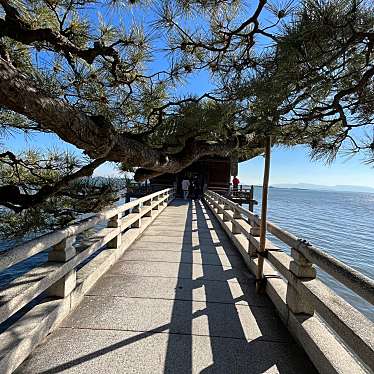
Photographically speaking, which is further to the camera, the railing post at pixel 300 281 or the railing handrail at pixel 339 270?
the railing post at pixel 300 281

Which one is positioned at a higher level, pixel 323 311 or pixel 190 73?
pixel 190 73

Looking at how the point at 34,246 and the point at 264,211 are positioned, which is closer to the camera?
the point at 34,246

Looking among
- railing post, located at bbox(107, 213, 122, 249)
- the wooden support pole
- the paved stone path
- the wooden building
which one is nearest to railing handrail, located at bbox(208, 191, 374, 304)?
the wooden support pole

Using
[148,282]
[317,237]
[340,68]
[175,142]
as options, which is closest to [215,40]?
[340,68]

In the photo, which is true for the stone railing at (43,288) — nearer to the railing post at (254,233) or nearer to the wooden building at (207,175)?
the railing post at (254,233)

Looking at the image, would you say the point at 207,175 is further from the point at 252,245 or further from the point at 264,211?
the point at 264,211

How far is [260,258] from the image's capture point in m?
3.33

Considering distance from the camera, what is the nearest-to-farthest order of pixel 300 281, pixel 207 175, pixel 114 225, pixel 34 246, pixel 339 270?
pixel 339 270
pixel 34 246
pixel 300 281
pixel 114 225
pixel 207 175

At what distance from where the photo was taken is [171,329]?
2.46 m

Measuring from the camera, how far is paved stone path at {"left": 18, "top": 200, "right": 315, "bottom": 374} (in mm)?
1993

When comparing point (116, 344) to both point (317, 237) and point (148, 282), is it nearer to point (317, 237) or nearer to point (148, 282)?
point (148, 282)

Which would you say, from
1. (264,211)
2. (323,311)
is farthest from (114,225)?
(323,311)

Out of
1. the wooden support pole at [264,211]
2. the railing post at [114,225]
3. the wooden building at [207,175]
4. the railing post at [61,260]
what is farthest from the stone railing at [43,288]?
the wooden building at [207,175]

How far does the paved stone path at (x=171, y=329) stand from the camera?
199 cm
